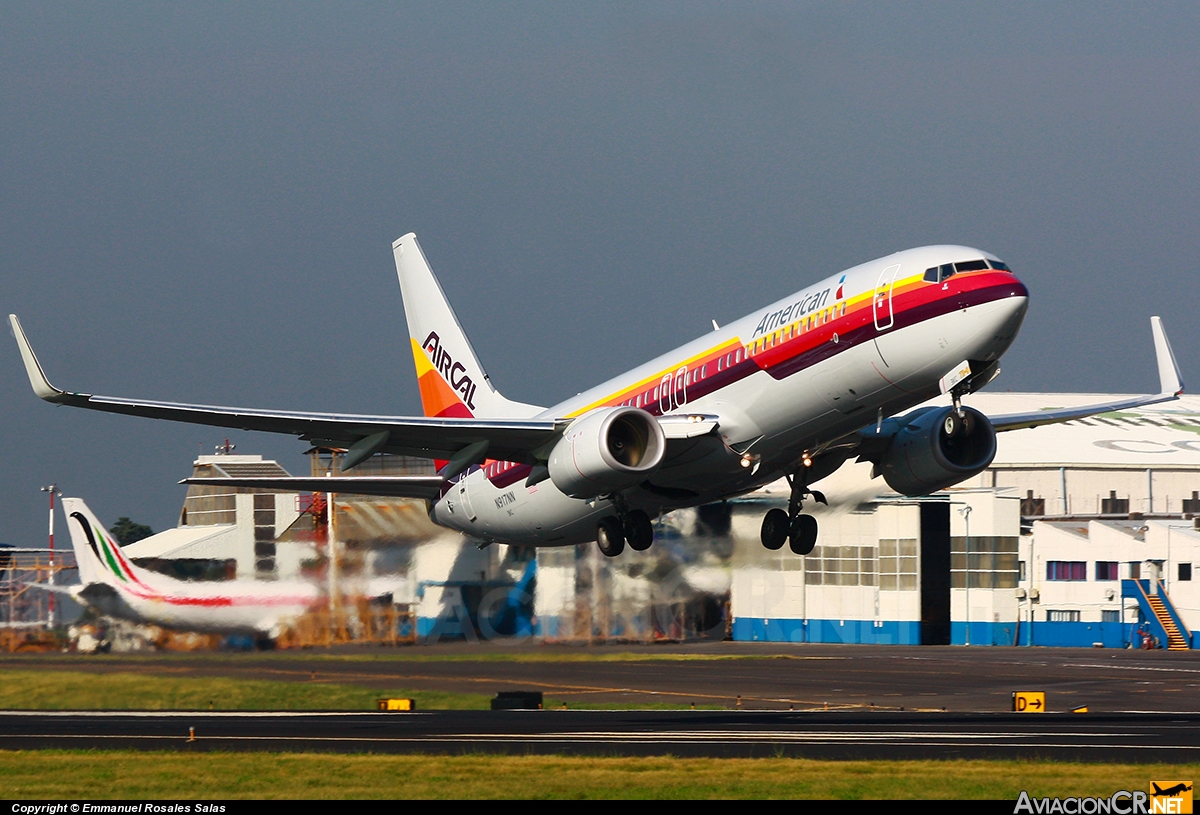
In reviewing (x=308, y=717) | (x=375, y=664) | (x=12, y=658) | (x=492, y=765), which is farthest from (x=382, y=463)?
(x=492, y=765)

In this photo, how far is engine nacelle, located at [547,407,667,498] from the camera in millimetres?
32875


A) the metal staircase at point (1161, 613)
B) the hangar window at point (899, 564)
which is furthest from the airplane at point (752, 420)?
the metal staircase at point (1161, 613)

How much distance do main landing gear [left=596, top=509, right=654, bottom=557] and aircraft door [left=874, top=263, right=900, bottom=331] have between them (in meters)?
8.69

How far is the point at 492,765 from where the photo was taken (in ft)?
93.6

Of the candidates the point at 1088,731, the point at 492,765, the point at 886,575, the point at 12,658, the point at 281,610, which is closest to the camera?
the point at 492,765

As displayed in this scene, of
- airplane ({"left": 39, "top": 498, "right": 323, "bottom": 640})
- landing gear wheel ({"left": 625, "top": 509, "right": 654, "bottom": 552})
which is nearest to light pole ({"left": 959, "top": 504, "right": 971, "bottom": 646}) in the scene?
airplane ({"left": 39, "top": 498, "right": 323, "bottom": 640})

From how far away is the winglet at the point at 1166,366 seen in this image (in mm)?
35875

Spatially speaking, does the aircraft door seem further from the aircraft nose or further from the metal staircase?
the metal staircase

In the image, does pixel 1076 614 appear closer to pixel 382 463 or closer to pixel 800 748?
pixel 382 463

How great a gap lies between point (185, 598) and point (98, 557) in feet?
14.8

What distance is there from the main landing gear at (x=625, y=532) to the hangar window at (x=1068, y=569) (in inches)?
1974

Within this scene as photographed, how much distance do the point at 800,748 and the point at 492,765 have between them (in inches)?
264

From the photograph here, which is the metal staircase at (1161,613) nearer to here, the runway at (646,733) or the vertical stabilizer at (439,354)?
the runway at (646,733)

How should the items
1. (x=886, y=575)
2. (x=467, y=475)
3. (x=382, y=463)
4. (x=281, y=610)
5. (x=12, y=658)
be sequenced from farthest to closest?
(x=886, y=575), (x=382, y=463), (x=12, y=658), (x=281, y=610), (x=467, y=475)
